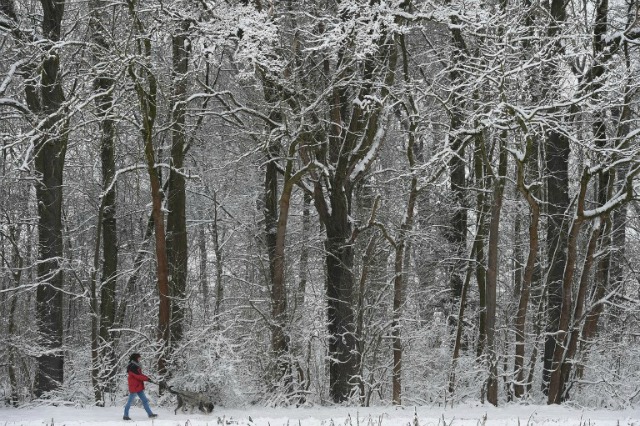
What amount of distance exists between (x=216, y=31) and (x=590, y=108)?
7.88 m

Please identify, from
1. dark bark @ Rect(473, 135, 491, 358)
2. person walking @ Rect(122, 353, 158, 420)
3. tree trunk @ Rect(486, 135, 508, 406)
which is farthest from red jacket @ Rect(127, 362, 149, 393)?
dark bark @ Rect(473, 135, 491, 358)

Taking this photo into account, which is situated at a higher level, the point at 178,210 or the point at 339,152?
the point at 339,152

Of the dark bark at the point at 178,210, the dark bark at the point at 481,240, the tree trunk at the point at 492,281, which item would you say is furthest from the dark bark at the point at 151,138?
the dark bark at the point at 481,240

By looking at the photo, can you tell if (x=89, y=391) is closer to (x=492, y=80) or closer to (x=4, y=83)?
(x=4, y=83)

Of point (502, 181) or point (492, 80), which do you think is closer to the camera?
point (492, 80)

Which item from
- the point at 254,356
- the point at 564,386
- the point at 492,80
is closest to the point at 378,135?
the point at 492,80

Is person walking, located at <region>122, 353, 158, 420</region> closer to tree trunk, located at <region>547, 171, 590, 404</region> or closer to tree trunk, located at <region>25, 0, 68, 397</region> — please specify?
tree trunk, located at <region>25, 0, 68, 397</region>

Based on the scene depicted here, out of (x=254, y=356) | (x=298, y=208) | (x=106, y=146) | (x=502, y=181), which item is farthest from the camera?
(x=298, y=208)

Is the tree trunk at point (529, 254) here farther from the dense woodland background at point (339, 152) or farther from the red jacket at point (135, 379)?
the red jacket at point (135, 379)

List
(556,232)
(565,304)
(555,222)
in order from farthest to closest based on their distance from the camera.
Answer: (556,232) < (555,222) < (565,304)

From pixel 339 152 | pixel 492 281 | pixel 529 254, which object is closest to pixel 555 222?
pixel 529 254

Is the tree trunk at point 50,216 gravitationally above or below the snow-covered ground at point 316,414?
above

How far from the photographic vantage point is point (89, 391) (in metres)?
17.3

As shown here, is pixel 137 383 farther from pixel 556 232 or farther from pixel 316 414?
pixel 556 232
